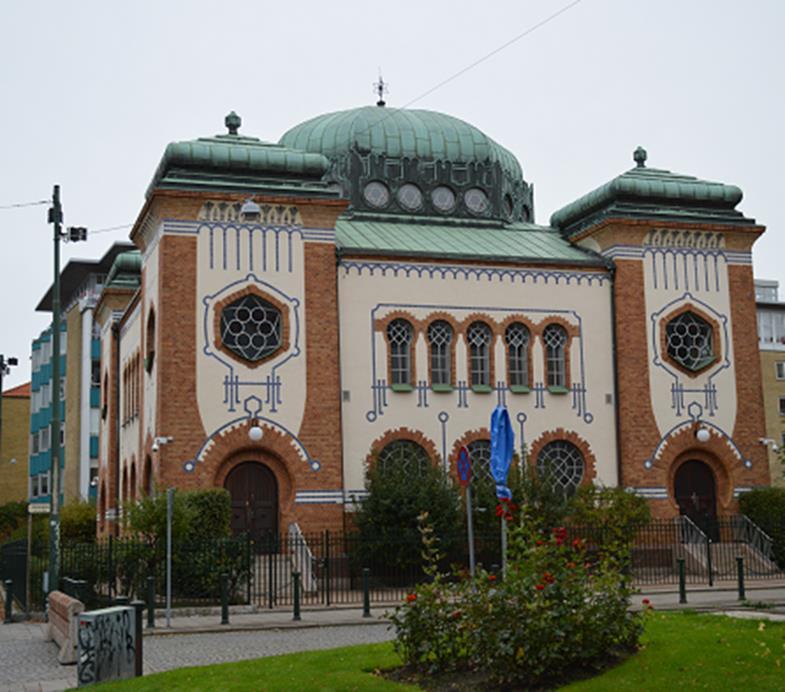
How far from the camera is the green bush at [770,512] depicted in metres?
33.3

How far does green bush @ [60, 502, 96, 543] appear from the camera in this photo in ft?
141

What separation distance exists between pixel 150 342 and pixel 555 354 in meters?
11.4

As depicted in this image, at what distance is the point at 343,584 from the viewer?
2991cm

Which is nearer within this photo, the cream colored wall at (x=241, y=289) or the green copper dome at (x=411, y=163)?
the cream colored wall at (x=241, y=289)

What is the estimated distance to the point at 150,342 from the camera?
33.1 meters

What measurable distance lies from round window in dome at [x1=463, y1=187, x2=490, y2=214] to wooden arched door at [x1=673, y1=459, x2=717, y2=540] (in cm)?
1049

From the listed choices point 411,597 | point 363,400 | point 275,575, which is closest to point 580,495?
point 363,400

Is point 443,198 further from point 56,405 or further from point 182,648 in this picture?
point 182,648

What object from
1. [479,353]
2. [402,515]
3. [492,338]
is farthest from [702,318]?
[402,515]

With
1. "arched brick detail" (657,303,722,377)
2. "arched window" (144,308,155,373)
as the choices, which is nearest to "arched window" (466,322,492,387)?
"arched brick detail" (657,303,722,377)

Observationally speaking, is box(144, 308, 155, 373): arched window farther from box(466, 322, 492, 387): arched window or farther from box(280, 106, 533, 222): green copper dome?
box(466, 322, 492, 387): arched window

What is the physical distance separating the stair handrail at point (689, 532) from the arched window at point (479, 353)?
6.55 metres

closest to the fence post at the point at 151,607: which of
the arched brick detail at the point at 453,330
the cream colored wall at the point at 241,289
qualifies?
the cream colored wall at the point at 241,289

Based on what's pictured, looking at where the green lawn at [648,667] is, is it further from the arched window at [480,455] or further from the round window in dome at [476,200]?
the round window in dome at [476,200]
